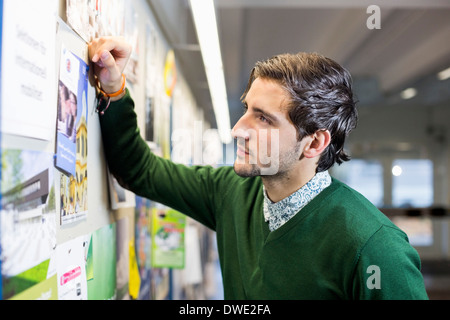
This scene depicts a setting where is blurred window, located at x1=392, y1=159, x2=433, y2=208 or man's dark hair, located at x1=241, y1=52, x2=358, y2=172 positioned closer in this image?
man's dark hair, located at x1=241, y1=52, x2=358, y2=172

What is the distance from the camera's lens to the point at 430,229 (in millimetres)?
6742

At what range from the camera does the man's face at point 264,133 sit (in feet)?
3.19

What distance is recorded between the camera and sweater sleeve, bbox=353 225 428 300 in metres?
0.79

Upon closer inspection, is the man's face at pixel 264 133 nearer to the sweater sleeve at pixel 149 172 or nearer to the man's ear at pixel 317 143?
the man's ear at pixel 317 143

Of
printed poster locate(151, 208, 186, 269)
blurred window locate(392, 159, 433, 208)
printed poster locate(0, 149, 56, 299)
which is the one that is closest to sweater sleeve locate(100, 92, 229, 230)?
printed poster locate(0, 149, 56, 299)

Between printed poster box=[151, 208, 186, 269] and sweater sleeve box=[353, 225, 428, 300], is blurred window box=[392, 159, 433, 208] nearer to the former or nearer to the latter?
printed poster box=[151, 208, 186, 269]

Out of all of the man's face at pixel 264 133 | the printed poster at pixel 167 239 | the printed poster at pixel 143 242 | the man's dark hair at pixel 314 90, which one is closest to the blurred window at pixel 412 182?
the printed poster at pixel 167 239

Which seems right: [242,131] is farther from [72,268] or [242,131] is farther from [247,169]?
[72,268]

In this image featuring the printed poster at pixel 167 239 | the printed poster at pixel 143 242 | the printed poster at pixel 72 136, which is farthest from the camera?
the printed poster at pixel 167 239

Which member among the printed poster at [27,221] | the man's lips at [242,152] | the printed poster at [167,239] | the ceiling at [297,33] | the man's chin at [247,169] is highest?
the ceiling at [297,33]

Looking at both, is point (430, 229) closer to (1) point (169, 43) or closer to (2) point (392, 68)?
(2) point (392, 68)

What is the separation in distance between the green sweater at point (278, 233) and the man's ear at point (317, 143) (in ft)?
0.30

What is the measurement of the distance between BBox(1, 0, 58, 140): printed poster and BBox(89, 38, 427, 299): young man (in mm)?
250
